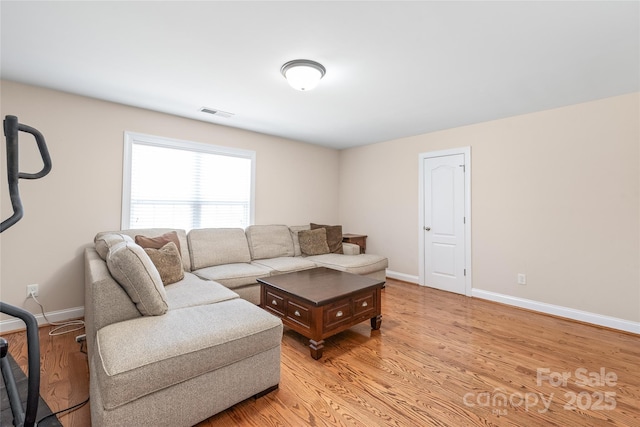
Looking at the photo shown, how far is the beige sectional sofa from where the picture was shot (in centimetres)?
131

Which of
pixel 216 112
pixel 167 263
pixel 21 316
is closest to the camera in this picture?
pixel 21 316

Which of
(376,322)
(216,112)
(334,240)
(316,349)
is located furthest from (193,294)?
(334,240)

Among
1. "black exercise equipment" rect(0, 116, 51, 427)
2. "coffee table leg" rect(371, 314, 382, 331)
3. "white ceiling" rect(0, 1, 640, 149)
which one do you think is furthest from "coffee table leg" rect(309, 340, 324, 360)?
"white ceiling" rect(0, 1, 640, 149)

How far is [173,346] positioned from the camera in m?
1.45

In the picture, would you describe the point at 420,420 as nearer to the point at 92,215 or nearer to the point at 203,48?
the point at 203,48

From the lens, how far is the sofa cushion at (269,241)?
158 inches

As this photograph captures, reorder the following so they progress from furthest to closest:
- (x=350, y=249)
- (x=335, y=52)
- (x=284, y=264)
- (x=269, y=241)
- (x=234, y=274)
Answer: (x=350, y=249)
(x=269, y=241)
(x=284, y=264)
(x=234, y=274)
(x=335, y=52)

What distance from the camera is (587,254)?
3.05 metres

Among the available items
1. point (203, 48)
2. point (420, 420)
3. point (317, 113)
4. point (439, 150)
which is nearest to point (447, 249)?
point (439, 150)

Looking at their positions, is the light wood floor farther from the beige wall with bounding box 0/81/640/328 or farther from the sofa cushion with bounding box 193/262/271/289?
the sofa cushion with bounding box 193/262/271/289

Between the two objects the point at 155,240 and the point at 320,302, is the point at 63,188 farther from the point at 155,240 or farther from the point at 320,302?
the point at 320,302

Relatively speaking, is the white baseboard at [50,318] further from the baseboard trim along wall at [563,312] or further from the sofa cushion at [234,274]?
the baseboard trim along wall at [563,312]

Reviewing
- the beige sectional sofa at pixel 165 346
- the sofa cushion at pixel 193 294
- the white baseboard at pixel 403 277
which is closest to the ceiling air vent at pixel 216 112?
the beige sectional sofa at pixel 165 346

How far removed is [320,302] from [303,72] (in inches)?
72.3
